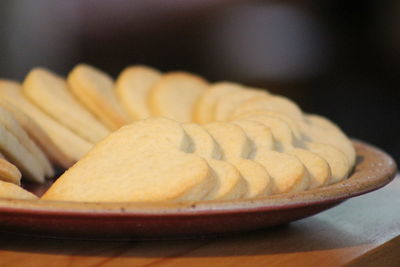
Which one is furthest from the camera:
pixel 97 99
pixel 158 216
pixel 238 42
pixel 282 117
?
pixel 238 42

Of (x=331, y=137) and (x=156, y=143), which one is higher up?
(x=156, y=143)

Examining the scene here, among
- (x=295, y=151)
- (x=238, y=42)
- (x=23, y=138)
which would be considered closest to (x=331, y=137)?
(x=295, y=151)

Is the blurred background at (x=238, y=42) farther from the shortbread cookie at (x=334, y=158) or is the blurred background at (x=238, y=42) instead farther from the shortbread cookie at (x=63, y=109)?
the shortbread cookie at (x=334, y=158)

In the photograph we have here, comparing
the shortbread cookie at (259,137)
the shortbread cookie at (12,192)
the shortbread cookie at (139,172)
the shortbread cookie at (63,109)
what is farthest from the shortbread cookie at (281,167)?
the shortbread cookie at (63,109)

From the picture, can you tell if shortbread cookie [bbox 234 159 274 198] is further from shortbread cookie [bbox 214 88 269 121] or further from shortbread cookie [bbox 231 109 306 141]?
shortbread cookie [bbox 214 88 269 121]

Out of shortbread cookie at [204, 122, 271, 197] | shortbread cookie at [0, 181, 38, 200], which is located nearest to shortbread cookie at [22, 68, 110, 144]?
shortbread cookie at [204, 122, 271, 197]

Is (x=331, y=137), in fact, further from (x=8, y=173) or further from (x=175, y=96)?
(x=8, y=173)
